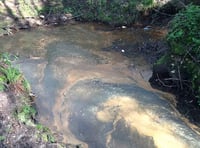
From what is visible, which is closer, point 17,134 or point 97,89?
point 17,134

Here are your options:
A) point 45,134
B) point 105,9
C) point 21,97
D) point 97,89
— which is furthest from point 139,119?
point 105,9

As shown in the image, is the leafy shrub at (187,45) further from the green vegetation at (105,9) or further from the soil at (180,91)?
the green vegetation at (105,9)

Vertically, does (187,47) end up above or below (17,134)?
above

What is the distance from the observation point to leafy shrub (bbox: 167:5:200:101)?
6.78m

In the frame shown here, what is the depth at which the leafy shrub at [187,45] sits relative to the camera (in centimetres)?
678

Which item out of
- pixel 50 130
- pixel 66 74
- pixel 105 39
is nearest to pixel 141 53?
pixel 105 39

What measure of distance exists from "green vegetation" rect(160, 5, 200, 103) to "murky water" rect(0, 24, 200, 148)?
64 centimetres

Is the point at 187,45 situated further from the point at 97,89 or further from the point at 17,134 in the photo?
the point at 17,134

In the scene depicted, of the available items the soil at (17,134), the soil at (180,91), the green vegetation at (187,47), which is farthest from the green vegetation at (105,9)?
the soil at (17,134)

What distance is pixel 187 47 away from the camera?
694 cm

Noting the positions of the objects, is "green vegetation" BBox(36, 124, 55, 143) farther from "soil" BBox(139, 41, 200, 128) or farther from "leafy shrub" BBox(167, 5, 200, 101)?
"leafy shrub" BBox(167, 5, 200, 101)

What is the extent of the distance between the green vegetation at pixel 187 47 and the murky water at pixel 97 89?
0.64m

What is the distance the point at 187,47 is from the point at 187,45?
0.04m

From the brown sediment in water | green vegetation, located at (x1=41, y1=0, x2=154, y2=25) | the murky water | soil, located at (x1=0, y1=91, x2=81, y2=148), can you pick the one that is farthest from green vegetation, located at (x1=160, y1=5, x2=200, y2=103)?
green vegetation, located at (x1=41, y1=0, x2=154, y2=25)
